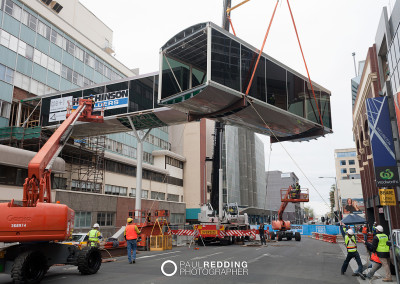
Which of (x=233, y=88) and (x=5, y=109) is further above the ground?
(x=5, y=109)

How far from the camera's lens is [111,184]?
3700 cm

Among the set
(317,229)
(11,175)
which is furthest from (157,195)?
(11,175)

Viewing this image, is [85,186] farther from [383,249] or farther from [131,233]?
[383,249]

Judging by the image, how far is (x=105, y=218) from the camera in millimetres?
33438

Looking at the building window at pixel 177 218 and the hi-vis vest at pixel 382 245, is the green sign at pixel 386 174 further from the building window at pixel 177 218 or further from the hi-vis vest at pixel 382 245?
the building window at pixel 177 218

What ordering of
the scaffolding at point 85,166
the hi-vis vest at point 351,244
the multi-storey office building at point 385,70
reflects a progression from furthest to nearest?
the scaffolding at point 85,166
the multi-storey office building at point 385,70
the hi-vis vest at point 351,244

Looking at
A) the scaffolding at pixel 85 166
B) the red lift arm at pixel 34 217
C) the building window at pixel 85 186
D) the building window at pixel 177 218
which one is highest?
the scaffolding at pixel 85 166

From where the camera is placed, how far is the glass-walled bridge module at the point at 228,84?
41.2 feet

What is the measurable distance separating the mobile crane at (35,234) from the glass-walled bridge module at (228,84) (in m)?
6.16

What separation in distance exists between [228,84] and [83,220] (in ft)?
74.5

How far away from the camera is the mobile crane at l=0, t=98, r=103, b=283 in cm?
868

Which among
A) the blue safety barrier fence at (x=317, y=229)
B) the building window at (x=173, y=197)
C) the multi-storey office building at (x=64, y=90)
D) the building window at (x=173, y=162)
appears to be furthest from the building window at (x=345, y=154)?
the multi-storey office building at (x=64, y=90)

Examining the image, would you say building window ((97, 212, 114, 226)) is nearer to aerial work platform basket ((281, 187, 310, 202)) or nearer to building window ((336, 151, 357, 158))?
aerial work platform basket ((281, 187, 310, 202))

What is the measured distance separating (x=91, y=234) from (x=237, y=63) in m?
8.89
